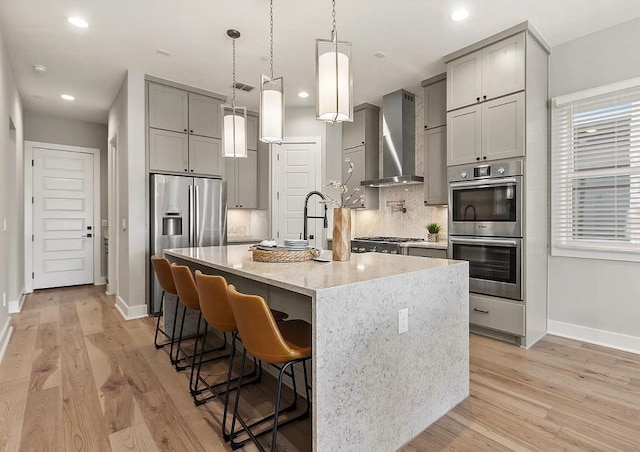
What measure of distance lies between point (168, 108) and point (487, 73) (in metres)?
3.63

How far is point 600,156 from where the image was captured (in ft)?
10.6

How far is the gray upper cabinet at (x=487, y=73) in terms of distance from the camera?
319 centimetres

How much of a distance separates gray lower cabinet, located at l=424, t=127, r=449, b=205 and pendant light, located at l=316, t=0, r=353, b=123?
2.50m

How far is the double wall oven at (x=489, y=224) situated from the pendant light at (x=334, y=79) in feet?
6.64

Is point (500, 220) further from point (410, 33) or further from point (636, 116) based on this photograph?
point (410, 33)

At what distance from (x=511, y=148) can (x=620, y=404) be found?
2.09 m

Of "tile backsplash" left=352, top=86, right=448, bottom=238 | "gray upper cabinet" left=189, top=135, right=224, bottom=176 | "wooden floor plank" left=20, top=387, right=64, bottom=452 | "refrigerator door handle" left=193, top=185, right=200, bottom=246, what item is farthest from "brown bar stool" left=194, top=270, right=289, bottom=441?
"tile backsplash" left=352, top=86, right=448, bottom=238

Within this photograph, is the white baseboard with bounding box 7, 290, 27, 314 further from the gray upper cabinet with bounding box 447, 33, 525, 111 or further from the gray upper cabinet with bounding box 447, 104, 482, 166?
the gray upper cabinet with bounding box 447, 33, 525, 111

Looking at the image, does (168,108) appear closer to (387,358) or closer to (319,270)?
(319,270)

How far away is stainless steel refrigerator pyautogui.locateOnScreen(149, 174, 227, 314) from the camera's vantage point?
4.25 meters

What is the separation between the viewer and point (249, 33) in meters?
3.31

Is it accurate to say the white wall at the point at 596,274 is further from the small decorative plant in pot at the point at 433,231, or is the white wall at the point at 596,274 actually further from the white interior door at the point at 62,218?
the white interior door at the point at 62,218

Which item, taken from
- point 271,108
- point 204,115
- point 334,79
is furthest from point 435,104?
point 204,115

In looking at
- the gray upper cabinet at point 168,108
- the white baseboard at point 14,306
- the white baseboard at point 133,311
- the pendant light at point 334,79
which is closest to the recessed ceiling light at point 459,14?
the pendant light at point 334,79
